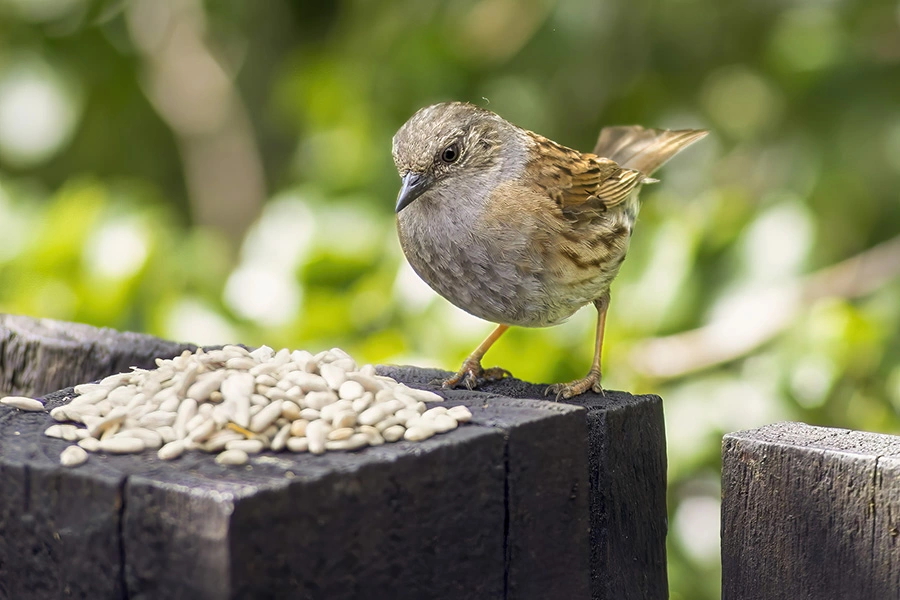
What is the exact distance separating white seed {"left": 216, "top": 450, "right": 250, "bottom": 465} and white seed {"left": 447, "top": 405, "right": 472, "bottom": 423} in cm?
33

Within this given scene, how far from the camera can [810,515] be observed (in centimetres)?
178

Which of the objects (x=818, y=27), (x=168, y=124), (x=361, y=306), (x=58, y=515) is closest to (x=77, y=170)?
(x=168, y=124)

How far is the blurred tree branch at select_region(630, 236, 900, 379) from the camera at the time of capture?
3418 millimetres

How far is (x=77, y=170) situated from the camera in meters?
6.41

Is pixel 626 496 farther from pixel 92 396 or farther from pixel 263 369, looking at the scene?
pixel 92 396

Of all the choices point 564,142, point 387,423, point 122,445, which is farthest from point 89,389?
point 564,142

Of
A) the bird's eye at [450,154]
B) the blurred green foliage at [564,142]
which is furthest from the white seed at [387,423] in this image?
the blurred green foliage at [564,142]

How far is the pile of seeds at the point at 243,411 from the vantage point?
154cm

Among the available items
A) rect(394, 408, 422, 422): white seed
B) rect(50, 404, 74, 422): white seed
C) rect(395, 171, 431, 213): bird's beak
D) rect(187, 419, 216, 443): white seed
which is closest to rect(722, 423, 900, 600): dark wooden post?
rect(394, 408, 422, 422): white seed

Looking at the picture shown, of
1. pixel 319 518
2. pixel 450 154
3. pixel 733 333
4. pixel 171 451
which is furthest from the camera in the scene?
pixel 733 333

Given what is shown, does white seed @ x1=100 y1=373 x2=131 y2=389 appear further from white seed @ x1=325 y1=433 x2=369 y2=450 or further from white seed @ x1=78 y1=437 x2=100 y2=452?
white seed @ x1=325 y1=433 x2=369 y2=450

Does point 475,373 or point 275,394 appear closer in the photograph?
point 275,394

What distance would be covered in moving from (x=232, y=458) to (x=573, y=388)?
105cm

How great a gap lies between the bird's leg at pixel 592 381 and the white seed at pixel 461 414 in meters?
0.57
